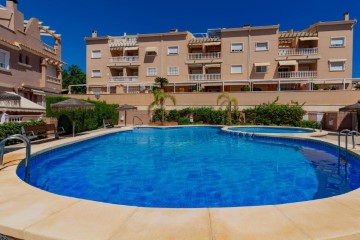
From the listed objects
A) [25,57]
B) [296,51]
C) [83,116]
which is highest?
[296,51]

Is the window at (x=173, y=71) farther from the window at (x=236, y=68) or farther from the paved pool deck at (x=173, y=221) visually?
the paved pool deck at (x=173, y=221)

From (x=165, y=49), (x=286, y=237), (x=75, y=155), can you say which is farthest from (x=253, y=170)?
(x=165, y=49)

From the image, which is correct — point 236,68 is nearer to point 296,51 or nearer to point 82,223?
point 296,51

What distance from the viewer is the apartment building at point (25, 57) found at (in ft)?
70.3

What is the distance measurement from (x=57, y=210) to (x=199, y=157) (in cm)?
731

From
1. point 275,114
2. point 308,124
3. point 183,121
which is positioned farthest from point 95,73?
point 308,124

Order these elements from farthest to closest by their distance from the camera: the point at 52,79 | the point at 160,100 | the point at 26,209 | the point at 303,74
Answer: the point at 303,74 < the point at 52,79 < the point at 160,100 < the point at 26,209

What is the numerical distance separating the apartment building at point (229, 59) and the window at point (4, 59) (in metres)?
15.0

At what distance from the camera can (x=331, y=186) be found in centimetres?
664

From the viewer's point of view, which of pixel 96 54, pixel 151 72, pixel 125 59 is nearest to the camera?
pixel 151 72

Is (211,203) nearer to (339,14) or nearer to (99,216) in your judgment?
(99,216)

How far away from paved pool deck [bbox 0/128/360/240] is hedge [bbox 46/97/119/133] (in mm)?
13857

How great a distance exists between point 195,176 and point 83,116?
560 inches

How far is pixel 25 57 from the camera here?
79.5 ft
